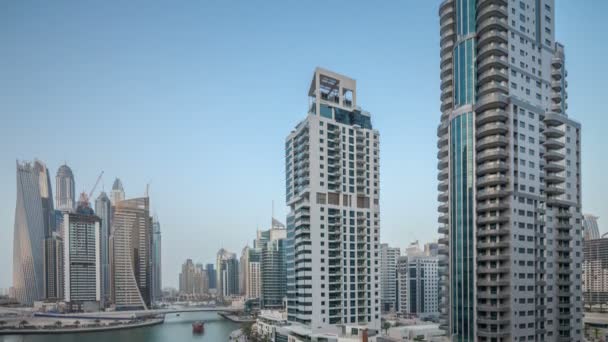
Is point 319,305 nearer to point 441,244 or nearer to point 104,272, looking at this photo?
point 441,244

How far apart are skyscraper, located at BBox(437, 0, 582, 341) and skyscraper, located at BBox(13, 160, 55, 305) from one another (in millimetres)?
119915

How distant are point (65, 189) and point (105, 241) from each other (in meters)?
50.3

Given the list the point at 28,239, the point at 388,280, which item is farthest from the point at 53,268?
the point at 388,280

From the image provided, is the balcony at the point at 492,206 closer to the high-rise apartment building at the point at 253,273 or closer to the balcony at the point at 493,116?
the balcony at the point at 493,116

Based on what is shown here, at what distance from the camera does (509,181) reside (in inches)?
1265

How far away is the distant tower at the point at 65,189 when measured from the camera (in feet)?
559

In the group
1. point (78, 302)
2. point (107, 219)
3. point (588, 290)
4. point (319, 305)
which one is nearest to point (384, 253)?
point (588, 290)

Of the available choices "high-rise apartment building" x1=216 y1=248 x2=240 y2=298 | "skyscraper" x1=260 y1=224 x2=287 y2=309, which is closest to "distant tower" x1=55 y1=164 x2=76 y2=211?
"high-rise apartment building" x1=216 y1=248 x2=240 y2=298

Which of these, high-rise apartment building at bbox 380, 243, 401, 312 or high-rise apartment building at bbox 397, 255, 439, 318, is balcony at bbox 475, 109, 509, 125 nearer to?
high-rise apartment building at bbox 397, 255, 439, 318

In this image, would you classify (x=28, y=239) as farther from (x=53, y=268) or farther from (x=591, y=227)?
(x=591, y=227)

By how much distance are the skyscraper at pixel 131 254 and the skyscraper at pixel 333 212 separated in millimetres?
87457

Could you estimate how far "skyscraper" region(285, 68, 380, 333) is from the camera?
46031 millimetres

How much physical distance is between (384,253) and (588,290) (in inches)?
1610

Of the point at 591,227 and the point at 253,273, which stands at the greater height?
the point at 591,227
